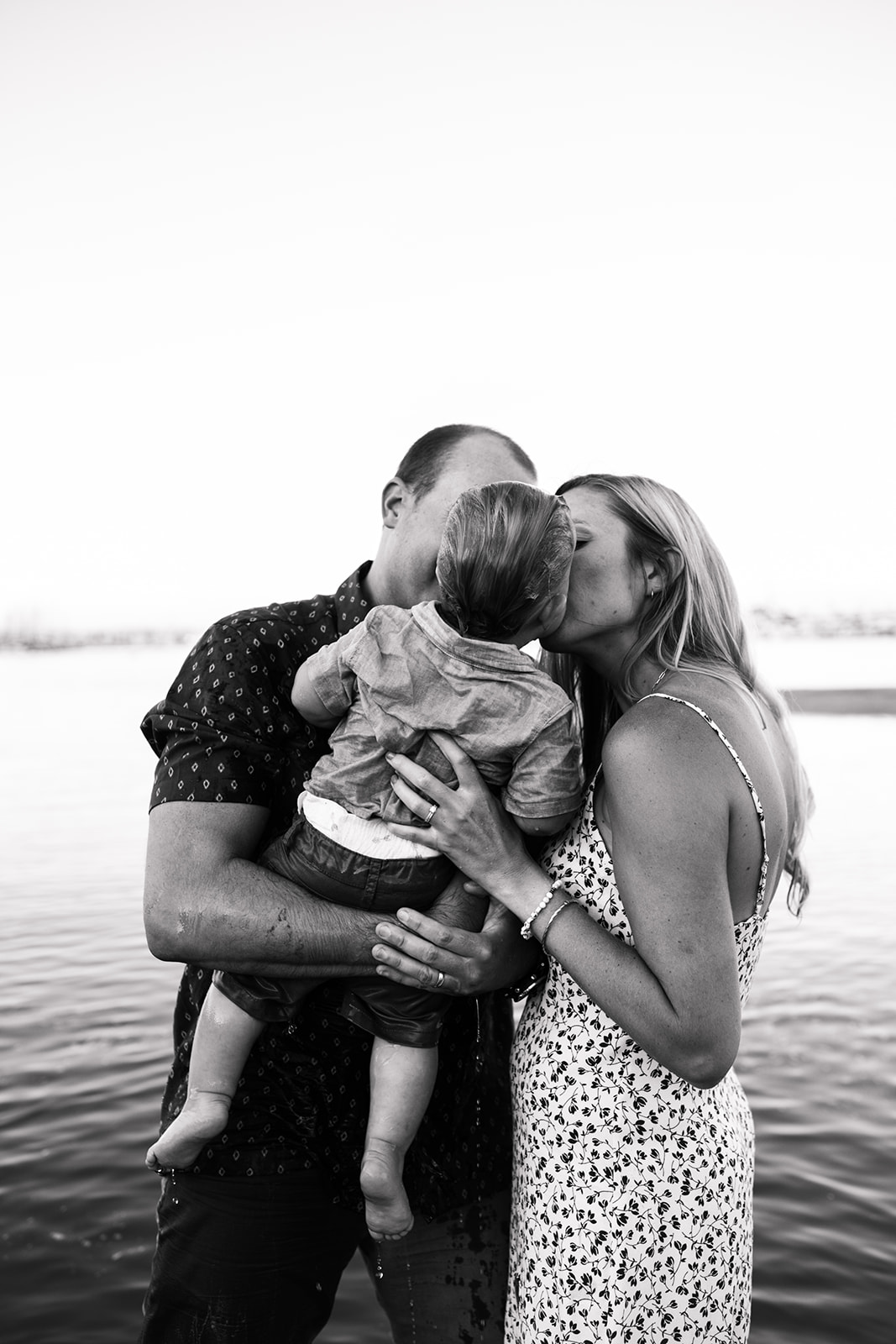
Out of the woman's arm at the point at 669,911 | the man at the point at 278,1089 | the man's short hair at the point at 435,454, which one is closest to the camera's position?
the woman's arm at the point at 669,911

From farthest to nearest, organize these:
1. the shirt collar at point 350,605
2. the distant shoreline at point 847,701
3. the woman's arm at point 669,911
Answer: the distant shoreline at point 847,701
the shirt collar at point 350,605
the woman's arm at point 669,911

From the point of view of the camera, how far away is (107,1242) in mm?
4609

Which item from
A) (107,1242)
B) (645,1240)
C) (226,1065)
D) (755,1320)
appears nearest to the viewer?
(645,1240)

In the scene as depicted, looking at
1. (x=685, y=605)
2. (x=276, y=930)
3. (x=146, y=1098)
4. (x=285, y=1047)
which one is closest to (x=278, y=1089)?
(x=285, y=1047)

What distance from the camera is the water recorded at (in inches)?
170

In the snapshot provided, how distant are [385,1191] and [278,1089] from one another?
309 mm

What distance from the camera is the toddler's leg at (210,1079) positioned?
209 centimetres

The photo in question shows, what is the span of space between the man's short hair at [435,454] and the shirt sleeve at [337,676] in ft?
1.94

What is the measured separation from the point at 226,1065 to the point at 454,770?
76cm

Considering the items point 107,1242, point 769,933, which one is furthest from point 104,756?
point 107,1242

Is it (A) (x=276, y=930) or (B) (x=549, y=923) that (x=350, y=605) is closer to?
(A) (x=276, y=930)

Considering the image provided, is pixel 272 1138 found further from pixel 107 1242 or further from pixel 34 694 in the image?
pixel 34 694

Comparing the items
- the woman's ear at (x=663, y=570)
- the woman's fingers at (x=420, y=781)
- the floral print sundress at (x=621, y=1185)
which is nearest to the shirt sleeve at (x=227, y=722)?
the woman's fingers at (x=420, y=781)

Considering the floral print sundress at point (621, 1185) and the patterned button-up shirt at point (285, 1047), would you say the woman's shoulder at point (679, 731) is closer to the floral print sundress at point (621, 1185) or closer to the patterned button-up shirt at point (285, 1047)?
the floral print sundress at point (621, 1185)
